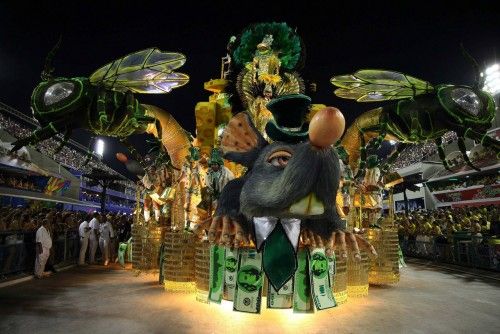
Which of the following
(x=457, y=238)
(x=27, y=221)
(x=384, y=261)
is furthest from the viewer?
(x=457, y=238)

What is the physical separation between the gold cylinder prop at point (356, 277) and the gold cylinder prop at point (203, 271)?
2.45m

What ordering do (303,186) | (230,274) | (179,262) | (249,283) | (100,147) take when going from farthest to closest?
(100,147) < (179,262) < (230,274) < (249,283) < (303,186)

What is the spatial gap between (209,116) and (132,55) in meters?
2.17

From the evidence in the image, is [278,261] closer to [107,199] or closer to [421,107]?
[421,107]

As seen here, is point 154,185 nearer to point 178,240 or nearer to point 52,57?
point 178,240

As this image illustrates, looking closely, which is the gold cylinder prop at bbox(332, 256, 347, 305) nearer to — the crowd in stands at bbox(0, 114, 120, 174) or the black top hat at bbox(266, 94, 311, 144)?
the black top hat at bbox(266, 94, 311, 144)

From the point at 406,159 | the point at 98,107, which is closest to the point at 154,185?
the point at 98,107

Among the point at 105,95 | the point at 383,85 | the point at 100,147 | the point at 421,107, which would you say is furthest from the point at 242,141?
the point at 100,147


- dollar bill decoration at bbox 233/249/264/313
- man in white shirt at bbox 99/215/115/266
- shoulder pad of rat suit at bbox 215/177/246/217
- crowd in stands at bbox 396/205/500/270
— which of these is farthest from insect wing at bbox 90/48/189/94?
crowd in stands at bbox 396/205/500/270

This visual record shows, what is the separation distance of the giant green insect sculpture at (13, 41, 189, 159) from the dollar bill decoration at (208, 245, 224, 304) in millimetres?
2400

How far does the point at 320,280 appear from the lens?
14.5ft

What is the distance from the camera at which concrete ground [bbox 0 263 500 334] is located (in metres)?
4.34

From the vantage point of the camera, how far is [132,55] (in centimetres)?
540

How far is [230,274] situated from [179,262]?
200cm
